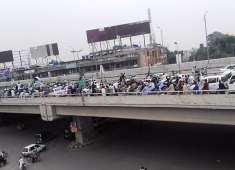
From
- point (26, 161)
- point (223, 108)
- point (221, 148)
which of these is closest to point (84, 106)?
point (26, 161)

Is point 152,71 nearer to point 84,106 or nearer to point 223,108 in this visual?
point 84,106

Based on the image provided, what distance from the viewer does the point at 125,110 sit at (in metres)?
27.0

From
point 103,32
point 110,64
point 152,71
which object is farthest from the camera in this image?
point 110,64

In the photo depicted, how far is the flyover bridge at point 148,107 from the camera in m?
20.0

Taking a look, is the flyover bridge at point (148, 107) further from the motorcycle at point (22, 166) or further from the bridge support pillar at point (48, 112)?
the motorcycle at point (22, 166)

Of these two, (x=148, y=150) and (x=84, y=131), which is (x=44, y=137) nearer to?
(x=84, y=131)

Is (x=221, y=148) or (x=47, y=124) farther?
(x=47, y=124)

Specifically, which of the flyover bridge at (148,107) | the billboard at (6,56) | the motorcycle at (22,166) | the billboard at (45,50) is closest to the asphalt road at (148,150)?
the motorcycle at (22,166)

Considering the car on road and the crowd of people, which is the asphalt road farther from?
the crowd of people

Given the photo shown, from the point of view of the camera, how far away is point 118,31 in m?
94.7

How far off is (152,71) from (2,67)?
8427cm

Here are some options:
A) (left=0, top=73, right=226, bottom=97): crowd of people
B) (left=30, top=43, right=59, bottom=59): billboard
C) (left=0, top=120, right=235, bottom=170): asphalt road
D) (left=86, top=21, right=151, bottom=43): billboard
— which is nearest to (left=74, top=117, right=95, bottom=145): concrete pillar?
(left=0, top=120, right=235, bottom=170): asphalt road

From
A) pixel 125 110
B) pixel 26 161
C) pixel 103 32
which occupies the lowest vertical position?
pixel 26 161

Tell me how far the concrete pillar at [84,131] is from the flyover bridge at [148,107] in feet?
6.90
